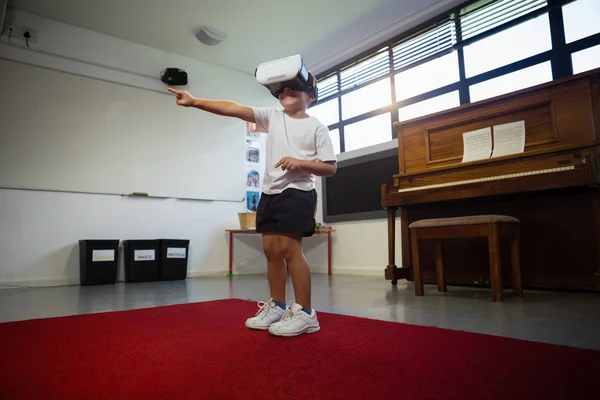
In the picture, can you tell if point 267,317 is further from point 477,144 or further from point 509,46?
point 509,46

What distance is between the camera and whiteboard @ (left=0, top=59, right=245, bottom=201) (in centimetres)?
380

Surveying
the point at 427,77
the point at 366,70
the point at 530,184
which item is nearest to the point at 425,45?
the point at 427,77

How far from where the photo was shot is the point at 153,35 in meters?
4.44

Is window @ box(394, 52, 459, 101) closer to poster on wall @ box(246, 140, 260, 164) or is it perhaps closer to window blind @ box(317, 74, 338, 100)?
window blind @ box(317, 74, 338, 100)

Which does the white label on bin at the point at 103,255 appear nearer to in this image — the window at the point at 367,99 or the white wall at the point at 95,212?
the white wall at the point at 95,212

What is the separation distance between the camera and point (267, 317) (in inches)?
59.0

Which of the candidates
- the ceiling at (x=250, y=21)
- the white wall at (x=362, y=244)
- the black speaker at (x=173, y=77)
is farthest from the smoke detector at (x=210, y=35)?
the white wall at (x=362, y=244)

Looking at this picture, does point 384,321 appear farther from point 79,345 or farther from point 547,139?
point 547,139

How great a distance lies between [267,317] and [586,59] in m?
3.30

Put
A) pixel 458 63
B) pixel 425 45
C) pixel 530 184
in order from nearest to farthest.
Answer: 1. pixel 530 184
2. pixel 458 63
3. pixel 425 45

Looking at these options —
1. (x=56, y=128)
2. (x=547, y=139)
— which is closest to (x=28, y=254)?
(x=56, y=128)

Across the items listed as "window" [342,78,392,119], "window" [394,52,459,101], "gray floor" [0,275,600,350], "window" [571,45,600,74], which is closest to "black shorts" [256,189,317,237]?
"gray floor" [0,275,600,350]

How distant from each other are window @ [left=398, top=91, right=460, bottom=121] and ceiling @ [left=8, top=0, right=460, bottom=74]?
35.2 inches

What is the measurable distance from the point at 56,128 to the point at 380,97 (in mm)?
3558
